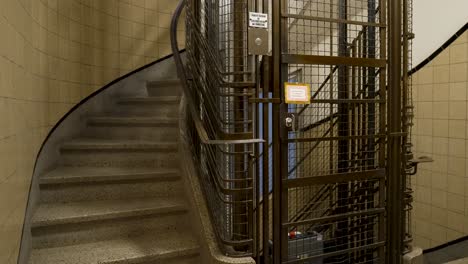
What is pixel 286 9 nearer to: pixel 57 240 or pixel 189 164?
pixel 189 164

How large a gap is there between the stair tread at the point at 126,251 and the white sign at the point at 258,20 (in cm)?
135

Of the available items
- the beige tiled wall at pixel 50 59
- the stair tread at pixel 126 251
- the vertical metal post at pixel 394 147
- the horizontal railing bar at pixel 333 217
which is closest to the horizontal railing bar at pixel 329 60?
the vertical metal post at pixel 394 147

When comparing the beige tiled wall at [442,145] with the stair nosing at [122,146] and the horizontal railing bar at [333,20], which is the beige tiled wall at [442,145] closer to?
the horizontal railing bar at [333,20]

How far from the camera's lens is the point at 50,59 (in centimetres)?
241

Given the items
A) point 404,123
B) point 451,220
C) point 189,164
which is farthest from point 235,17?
point 451,220

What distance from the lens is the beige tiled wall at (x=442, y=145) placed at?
2824 mm

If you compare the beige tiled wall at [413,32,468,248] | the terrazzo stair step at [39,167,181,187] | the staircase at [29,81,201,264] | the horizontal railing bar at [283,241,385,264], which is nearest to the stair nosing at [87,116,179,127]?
the staircase at [29,81,201,264]

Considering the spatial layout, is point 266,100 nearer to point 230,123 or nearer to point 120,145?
point 230,123

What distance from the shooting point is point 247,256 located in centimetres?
187

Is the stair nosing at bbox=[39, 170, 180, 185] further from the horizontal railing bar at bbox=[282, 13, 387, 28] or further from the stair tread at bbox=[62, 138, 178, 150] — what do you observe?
the horizontal railing bar at bbox=[282, 13, 387, 28]

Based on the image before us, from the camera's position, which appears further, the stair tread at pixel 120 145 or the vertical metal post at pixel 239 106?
the stair tread at pixel 120 145

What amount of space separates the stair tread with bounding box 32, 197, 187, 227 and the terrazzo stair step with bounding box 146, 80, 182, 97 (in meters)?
1.51

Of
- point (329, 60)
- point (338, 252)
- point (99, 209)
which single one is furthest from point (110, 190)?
point (329, 60)

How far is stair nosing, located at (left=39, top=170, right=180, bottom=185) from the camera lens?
7.29ft
